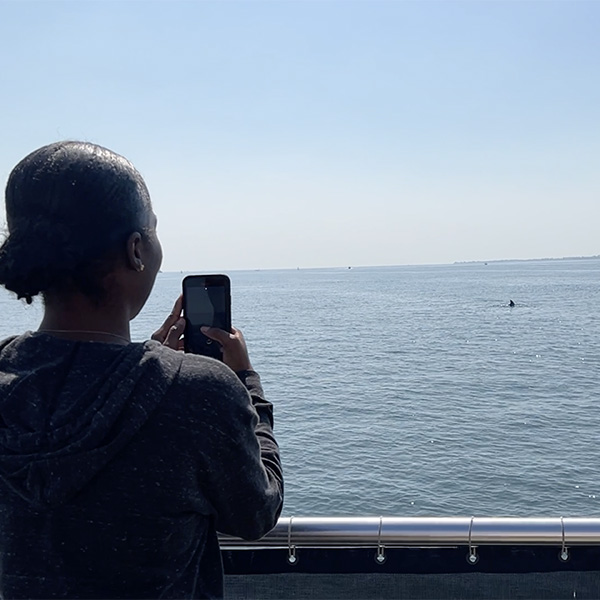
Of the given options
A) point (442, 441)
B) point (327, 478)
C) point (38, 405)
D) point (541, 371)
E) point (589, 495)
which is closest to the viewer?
point (38, 405)

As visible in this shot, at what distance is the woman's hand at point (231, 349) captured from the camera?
196 cm

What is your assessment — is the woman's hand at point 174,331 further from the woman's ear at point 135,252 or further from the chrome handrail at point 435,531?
the chrome handrail at point 435,531

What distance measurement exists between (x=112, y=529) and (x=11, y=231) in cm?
69

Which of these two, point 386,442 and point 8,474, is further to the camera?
point 386,442

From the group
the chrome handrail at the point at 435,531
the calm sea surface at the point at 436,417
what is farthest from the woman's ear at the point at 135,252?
the chrome handrail at the point at 435,531

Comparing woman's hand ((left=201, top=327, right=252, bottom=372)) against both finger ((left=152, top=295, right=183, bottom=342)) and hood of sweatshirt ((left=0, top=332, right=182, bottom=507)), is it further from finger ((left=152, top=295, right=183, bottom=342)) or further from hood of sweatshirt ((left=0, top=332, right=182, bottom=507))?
hood of sweatshirt ((left=0, top=332, right=182, bottom=507))

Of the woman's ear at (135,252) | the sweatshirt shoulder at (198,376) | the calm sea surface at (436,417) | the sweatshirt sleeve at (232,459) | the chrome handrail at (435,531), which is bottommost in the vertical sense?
the calm sea surface at (436,417)

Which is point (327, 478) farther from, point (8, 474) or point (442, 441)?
point (8, 474)

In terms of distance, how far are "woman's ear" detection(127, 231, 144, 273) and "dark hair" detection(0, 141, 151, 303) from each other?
0.02m

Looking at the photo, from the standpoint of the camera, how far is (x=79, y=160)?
1.58m

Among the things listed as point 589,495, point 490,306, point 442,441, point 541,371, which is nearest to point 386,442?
point 442,441

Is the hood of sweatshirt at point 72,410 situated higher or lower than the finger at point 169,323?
lower

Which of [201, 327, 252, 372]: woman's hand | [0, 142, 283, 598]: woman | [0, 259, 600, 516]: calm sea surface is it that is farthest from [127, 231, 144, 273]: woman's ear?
[201, 327, 252, 372]: woman's hand

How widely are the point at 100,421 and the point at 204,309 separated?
72 cm
